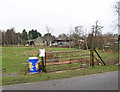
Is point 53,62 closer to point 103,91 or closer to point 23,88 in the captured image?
point 23,88

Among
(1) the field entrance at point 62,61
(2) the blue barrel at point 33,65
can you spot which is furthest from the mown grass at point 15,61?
(1) the field entrance at point 62,61

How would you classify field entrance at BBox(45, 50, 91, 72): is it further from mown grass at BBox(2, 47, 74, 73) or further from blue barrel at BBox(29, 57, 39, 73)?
mown grass at BBox(2, 47, 74, 73)

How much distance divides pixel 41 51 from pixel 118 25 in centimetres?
1838

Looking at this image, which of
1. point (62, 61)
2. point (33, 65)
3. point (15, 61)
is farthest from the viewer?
point (15, 61)

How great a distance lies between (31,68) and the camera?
30.6 ft

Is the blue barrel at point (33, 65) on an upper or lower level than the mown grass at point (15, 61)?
upper

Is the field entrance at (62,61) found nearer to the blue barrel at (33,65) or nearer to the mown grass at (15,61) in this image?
the blue barrel at (33,65)

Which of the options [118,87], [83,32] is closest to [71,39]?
[83,32]

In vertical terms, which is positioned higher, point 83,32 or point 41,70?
point 83,32

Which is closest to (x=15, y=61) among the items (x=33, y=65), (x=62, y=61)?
(x=62, y=61)

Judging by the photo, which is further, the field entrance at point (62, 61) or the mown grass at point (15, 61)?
the mown grass at point (15, 61)

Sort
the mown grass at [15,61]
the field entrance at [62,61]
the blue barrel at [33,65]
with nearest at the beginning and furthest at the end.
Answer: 1. the blue barrel at [33,65]
2. the field entrance at [62,61]
3. the mown grass at [15,61]

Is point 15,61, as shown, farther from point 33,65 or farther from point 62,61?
point 33,65

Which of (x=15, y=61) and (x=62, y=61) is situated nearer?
(x=62, y=61)
